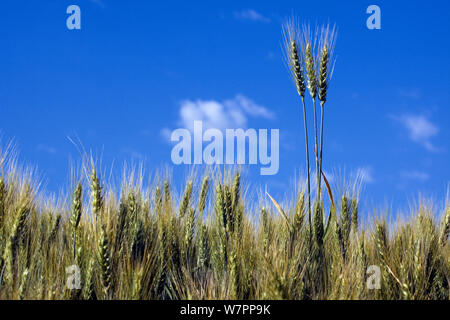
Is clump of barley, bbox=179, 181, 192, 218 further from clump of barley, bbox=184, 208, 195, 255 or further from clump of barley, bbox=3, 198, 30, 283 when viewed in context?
clump of barley, bbox=3, 198, 30, 283

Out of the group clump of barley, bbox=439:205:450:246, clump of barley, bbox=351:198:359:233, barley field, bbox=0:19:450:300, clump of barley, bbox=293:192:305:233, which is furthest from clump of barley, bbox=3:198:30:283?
clump of barley, bbox=439:205:450:246

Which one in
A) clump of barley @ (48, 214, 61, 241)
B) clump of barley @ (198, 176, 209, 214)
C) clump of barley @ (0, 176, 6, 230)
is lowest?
clump of barley @ (48, 214, 61, 241)

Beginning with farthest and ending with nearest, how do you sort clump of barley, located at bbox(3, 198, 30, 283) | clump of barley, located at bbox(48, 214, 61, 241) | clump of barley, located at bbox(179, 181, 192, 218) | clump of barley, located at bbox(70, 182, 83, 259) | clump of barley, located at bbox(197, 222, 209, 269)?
clump of barley, located at bbox(179, 181, 192, 218), clump of barley, located at bbox(48, 214, 61, 241), clump of barley, located at bbox(197, 222, 209, 269), clump of barley, located at bbox(70, 182, 83, 259), clump of barley, located at bbox(3, 198, 30, 283)

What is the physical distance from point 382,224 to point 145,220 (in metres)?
1.89

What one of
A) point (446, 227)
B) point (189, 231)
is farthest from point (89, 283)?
point (446, 227)

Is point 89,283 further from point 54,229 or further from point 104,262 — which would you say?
point 54,229

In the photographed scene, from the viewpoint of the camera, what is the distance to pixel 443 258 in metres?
3.79

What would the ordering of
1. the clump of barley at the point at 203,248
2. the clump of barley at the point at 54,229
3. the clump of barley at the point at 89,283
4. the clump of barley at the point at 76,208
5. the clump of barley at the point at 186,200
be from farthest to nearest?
the clump of barley at the point at 186,200 → the clump of barley at the point at 54,229 → the clump of barley at the point at 203,248 → the clump of barley at the point at 76,208 → the clump of barley at the point at 89,283

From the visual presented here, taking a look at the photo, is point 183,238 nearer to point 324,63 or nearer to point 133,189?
point 133,189

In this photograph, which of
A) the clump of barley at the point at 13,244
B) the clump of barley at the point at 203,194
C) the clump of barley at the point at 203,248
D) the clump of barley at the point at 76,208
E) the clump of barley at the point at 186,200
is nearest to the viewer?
→ the clump of barley at the point at 13,244

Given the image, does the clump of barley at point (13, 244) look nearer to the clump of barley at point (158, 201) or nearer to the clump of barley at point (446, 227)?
the clump of barley at point (158, 201)

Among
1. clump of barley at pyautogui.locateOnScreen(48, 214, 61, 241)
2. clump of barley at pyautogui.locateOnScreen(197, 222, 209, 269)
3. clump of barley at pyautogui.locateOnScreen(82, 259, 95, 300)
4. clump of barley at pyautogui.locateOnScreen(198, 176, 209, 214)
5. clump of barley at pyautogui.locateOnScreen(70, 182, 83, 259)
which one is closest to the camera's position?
clump of barley at pyautogui.locateOnScreen(82, 259, 95, 300)

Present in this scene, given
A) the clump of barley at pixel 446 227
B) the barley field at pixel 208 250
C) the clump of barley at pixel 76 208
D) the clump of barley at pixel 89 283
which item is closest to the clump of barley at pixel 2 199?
the barley field at pixel 208 250
